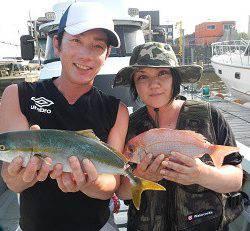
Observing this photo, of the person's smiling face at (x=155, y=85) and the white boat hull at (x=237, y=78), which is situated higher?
the person's smiling face at (x=155, y=85)

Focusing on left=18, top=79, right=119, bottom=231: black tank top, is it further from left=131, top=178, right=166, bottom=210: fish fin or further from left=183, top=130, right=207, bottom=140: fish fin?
left=183, top=130, right=207, bottom=140: fish fin

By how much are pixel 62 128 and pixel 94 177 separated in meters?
0.50

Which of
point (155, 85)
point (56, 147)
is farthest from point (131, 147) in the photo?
point (56, 147)

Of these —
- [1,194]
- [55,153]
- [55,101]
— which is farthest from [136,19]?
[55,153]

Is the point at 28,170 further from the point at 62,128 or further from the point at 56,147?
the point at 62,128

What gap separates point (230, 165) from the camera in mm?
2727

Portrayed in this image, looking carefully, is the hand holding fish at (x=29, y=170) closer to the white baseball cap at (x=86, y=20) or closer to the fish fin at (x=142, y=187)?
the fish fin at (x=142, y=187)

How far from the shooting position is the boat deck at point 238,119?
29.9ft

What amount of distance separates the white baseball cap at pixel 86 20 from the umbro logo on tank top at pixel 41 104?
1.76 feet

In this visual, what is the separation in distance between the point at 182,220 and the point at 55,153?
1.22 m

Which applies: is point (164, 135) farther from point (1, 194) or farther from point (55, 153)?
point (1, 194)

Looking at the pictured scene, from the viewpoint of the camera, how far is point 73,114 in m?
2.50

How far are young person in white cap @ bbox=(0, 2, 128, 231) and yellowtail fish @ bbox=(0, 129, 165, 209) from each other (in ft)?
0.41

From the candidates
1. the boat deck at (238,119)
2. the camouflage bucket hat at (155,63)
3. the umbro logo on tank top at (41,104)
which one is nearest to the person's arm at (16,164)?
the umbro logo on tank top at (41,104)
